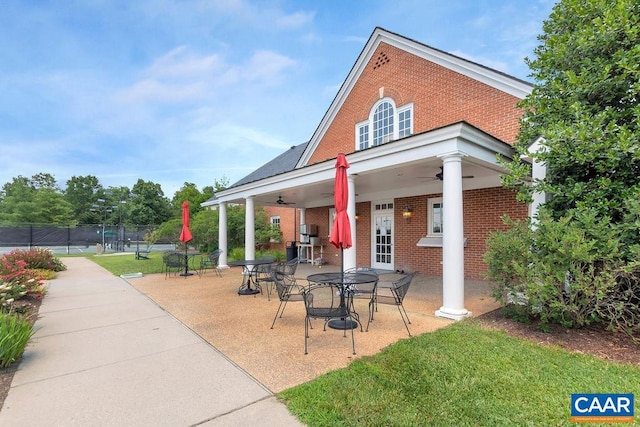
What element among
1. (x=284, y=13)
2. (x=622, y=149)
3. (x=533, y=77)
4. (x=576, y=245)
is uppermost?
(x=284, y=13)

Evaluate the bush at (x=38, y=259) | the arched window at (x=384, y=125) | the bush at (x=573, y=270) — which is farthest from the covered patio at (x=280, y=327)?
the bush at (x=38, y=259)

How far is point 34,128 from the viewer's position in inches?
903

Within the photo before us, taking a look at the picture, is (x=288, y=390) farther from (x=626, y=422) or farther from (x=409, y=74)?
(x=409, y=74)

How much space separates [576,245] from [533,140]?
2.28 meters

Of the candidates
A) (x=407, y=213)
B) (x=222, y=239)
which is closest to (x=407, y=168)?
(x=407, y=213)

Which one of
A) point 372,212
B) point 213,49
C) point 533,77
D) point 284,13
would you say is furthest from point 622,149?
point 213,49

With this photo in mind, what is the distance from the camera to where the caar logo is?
2398 millimetres

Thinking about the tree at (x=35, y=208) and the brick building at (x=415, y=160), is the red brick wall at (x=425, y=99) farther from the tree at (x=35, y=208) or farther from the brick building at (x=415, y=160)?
the tree at (x=35, y=208)

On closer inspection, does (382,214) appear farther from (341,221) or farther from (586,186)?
(586,186)

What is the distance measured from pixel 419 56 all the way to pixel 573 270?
8.42 meters

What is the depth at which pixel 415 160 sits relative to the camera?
582 centimetres

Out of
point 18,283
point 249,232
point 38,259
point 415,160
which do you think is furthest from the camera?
point 38,259

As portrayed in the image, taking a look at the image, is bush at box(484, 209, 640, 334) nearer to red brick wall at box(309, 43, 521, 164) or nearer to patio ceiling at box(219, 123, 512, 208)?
patio ceiling at box(219, 123, 512, 208)

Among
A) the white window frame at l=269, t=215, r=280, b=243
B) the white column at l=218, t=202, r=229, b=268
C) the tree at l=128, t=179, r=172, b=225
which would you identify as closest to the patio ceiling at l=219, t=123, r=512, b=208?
the white column at l=218, t=202, r=229, b=268
